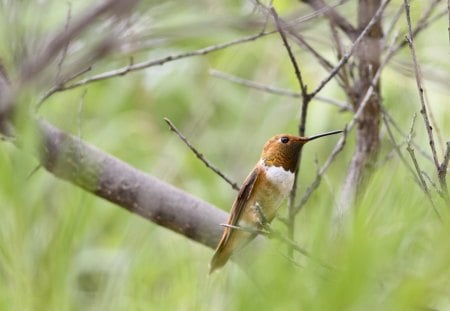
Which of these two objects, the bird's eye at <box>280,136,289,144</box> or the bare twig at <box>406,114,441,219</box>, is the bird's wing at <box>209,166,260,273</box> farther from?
the bare twig at <box>406,114,441,219</box>

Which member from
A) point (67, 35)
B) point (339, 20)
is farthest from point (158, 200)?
point (67, 35)

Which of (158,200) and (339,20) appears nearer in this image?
(158,200)

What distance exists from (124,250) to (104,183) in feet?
3.09

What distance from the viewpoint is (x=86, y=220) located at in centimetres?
36

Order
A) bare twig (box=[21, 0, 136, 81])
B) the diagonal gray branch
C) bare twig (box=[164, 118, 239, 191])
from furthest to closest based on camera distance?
the diagonal gray branch
bare twig (box=[164, 118, 239, 191])
bare twig (box=[21, 0, 136, 81])

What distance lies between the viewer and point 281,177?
1.49 metres

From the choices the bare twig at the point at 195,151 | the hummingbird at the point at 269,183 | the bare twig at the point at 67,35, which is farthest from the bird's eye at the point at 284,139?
the bare twig at the point at 67,35

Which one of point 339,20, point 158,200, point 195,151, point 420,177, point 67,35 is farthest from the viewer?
point 339,20

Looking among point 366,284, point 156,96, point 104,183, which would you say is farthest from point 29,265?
point 156,96

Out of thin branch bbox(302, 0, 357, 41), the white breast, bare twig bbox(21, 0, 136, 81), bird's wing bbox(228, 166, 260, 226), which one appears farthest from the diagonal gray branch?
bare twig bbox(21, 0, 136, 81)

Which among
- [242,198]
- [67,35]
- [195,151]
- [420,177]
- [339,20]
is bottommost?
[242,198]

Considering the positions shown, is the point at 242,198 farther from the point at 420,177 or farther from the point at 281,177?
the point at 420,177

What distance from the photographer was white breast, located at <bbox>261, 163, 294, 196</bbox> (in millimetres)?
1413

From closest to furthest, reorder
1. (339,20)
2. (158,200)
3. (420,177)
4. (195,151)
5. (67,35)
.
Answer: (67,35), (420,177), (195,151), (158,200), (339,20)
